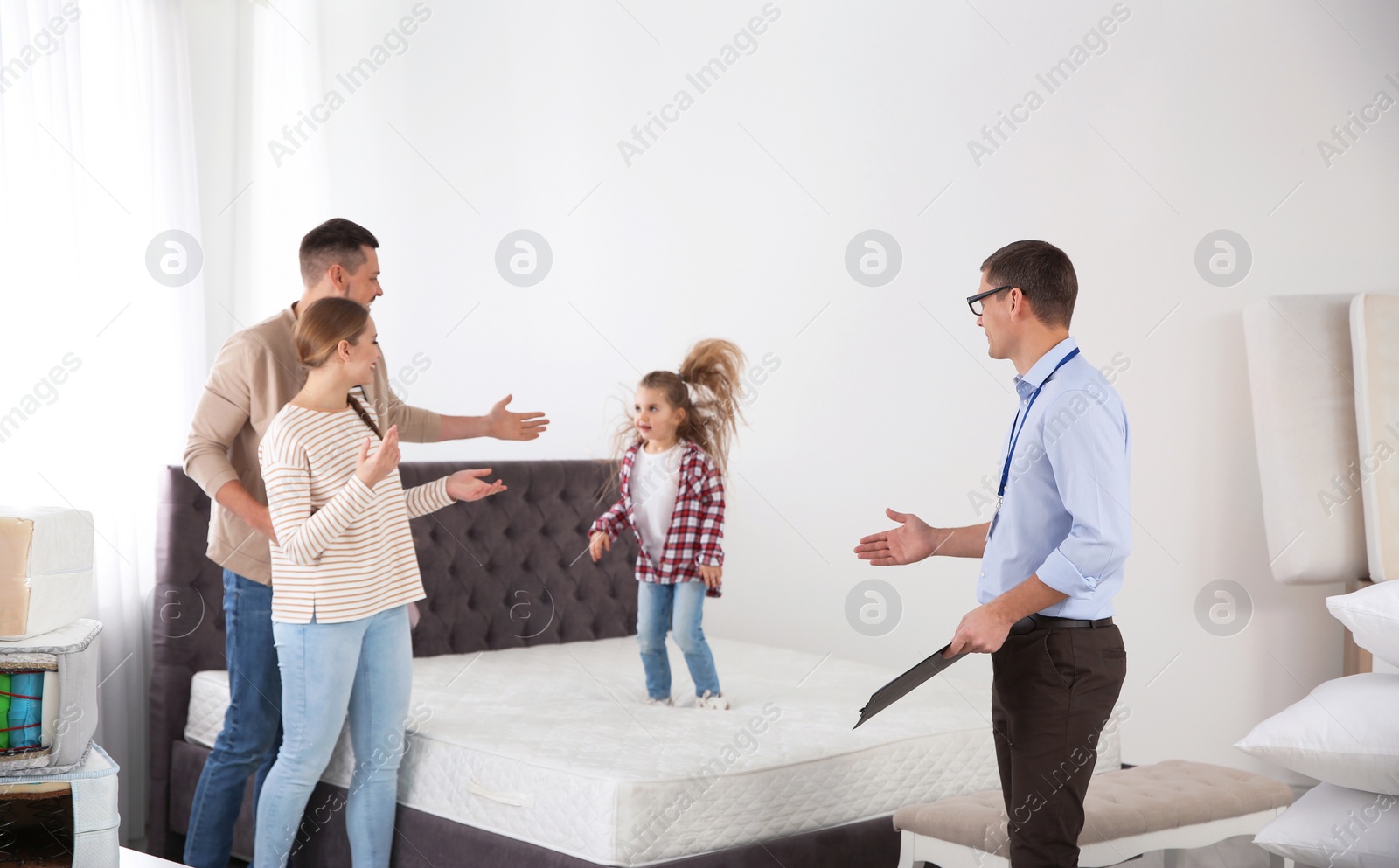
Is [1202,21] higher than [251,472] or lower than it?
higher

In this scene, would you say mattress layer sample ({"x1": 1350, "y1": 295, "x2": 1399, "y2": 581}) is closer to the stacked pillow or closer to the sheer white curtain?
the stacked pillow

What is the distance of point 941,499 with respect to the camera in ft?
13.8

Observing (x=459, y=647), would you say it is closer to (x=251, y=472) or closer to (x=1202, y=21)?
(x=251, y=472)

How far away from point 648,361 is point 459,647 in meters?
1.46

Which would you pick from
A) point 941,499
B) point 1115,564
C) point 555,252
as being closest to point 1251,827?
point 1115,564

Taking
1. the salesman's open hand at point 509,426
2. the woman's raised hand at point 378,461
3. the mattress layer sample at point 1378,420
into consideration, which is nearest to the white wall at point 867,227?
the mattress layer sample at point 1378,420

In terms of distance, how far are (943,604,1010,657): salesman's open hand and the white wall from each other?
7.10ft

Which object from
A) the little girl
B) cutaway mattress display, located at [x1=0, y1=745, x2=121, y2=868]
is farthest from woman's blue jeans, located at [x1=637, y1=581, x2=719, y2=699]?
cutaway mattress display, located at [x1=0, y1=745, x2=121, y2=868]

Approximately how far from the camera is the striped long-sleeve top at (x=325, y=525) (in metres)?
2.55

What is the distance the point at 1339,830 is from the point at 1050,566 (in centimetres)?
91

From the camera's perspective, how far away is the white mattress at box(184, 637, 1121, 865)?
2.54 meters

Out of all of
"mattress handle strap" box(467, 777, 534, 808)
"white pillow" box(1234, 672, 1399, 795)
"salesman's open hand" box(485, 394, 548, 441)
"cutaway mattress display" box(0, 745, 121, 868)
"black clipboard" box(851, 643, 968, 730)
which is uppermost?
"salesman's open hand" box(485, 394, 548, 441)

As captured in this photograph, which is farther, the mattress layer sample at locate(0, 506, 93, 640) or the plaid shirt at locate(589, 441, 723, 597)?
the plaid shirt at locate(589, 441, 723, 597)

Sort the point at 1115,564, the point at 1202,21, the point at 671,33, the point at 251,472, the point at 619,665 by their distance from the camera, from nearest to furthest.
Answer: the point at 1115,564 < the point at 251,472 < the point at 1202,21 < the point at 619,665 < the point at 671,33
